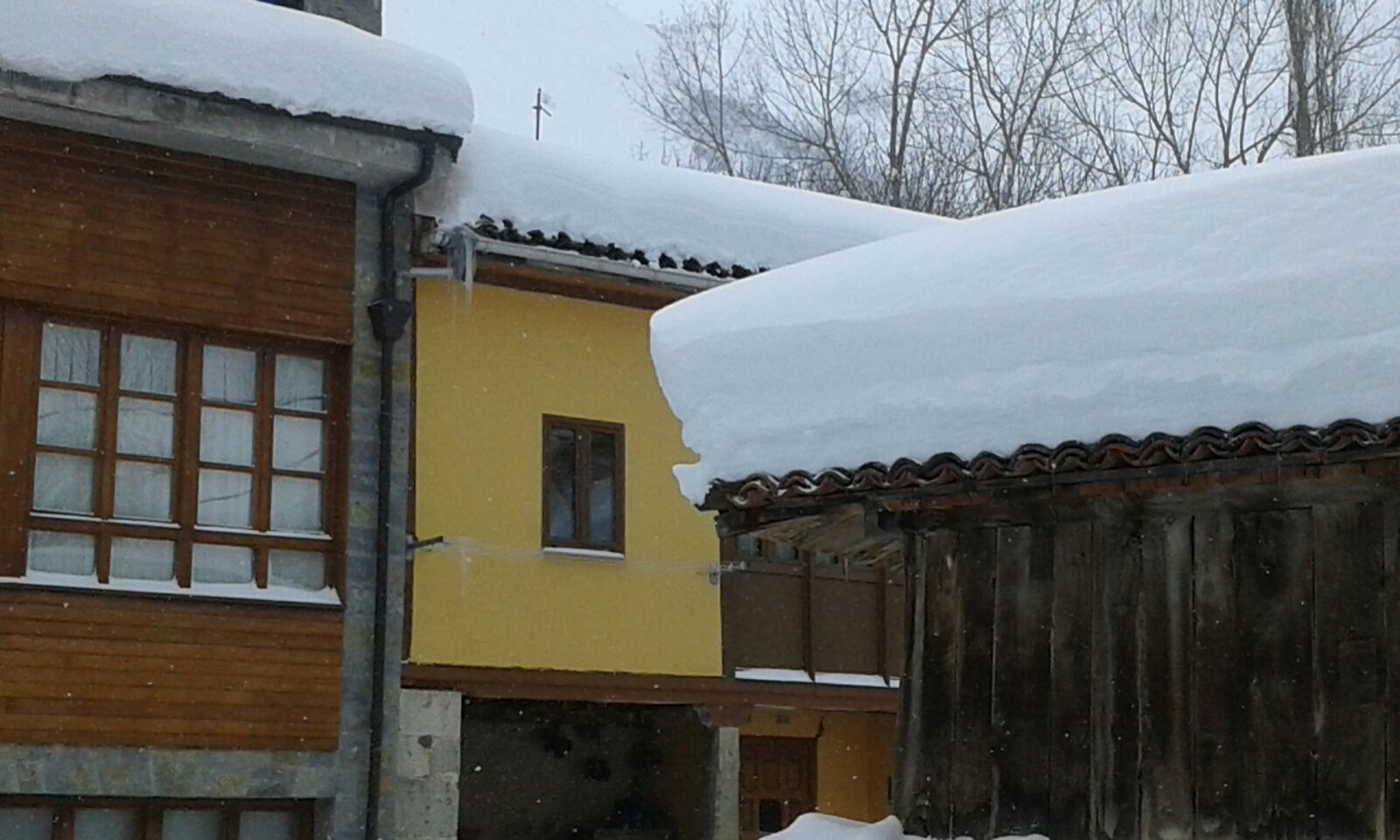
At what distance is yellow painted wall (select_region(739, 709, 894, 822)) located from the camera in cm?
1553

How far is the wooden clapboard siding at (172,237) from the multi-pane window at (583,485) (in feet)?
5.74

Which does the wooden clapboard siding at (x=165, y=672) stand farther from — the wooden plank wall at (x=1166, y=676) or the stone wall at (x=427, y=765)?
the wooden plank wall at (x=1166, y=676)

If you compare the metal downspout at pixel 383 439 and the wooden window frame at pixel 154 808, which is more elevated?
the metal downspout at pixel 383 439

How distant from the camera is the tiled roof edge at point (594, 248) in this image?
12508 millimetres

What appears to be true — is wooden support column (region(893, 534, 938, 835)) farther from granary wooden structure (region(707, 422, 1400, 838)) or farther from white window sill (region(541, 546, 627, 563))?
white window sill (region(541, 546, 627, 563))

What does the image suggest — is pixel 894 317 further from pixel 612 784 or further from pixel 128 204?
pixel 612 784


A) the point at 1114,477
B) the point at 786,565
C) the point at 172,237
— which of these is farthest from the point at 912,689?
the point at 786,565

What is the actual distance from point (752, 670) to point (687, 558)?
96 centimetres

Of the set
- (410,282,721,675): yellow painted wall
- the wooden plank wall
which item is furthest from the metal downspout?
the wooden plank wall

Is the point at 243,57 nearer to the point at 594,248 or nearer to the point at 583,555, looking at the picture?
the point at 594,248

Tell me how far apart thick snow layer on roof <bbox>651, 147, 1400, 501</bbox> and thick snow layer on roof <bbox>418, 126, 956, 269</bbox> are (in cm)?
620

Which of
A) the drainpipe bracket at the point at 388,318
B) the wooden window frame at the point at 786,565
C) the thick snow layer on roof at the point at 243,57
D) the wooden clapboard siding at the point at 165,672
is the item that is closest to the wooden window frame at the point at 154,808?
the wooden clapboard siding at the point at 165,672

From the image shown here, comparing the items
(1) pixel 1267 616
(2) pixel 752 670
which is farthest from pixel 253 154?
(1) pixel 1267 616

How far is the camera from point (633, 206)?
44.0 feet
